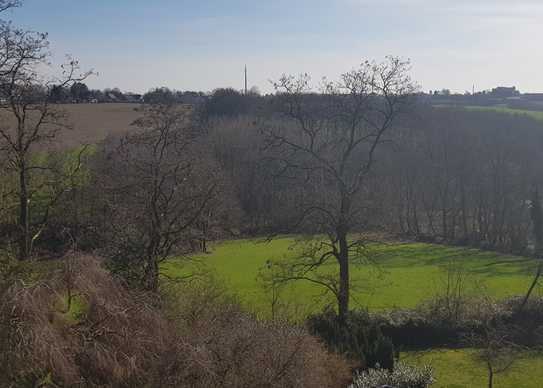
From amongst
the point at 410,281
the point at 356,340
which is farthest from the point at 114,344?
the point at 410,281

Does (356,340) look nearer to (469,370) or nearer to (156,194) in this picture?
(469,370)

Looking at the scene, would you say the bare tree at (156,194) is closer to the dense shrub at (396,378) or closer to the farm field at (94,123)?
the dense shrub at (396,378)

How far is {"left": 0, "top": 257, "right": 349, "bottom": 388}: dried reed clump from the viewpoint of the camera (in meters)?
9.20

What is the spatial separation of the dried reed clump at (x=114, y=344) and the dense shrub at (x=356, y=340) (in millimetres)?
6643

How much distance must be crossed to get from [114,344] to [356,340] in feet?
34.6

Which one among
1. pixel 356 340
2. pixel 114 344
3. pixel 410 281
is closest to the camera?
pixel 114 344

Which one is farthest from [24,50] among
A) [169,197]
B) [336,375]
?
[336,375]

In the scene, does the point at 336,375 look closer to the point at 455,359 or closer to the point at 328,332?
the point at 328,332

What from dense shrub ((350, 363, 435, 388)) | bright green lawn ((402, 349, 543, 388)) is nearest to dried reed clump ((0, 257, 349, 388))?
dense shrub ((350, 363, 435, 388))

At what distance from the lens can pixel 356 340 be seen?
19266 mm

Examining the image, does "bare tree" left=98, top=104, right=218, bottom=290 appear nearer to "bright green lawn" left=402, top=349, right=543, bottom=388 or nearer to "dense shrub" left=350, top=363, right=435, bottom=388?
"dense shrub" left=350, top=363, right=435, bottom=388

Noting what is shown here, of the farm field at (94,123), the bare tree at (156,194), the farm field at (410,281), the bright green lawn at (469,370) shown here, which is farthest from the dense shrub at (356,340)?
the farm field at (94,123)

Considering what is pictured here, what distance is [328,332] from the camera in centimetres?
1991

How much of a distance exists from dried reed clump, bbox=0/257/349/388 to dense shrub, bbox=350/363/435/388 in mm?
4617
